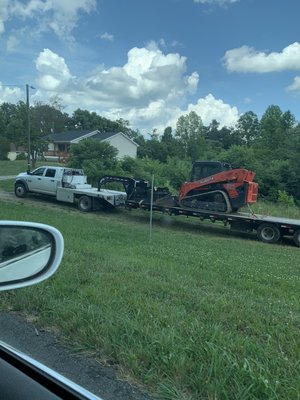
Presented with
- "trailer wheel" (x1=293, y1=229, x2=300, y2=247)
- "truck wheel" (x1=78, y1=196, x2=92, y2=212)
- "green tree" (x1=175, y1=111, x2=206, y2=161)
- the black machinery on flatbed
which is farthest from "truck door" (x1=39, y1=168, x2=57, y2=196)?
"green tree" (x1=175, y1=111, x2=206, y2=161)

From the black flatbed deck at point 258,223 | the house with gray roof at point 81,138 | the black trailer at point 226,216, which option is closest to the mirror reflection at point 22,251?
the black trailer at point 226,216

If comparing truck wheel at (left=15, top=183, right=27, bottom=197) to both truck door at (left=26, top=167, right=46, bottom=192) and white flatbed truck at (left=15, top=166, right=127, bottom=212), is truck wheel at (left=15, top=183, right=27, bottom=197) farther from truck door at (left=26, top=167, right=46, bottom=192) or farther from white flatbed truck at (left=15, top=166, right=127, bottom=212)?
truck door at (left=26, top=167, right=46, bottom=192)

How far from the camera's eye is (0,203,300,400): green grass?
11.6 ft

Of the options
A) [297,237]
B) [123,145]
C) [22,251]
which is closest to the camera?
[22,251]

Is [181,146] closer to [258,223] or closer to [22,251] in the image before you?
[258,223]

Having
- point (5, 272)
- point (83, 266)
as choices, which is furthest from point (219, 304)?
point (5, 272)

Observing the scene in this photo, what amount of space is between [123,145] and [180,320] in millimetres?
68731

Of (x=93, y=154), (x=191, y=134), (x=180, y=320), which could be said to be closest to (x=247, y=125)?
(x=191, y=134)

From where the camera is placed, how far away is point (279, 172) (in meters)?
42.2

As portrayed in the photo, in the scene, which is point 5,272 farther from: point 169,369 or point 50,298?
point 50,298

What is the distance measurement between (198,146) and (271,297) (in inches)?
3002

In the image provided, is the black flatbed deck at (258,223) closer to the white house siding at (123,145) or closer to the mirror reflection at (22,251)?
the mirror reflection at (22,251)

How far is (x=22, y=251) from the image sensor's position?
96.5 inches

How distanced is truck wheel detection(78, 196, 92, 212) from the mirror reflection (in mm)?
19051
